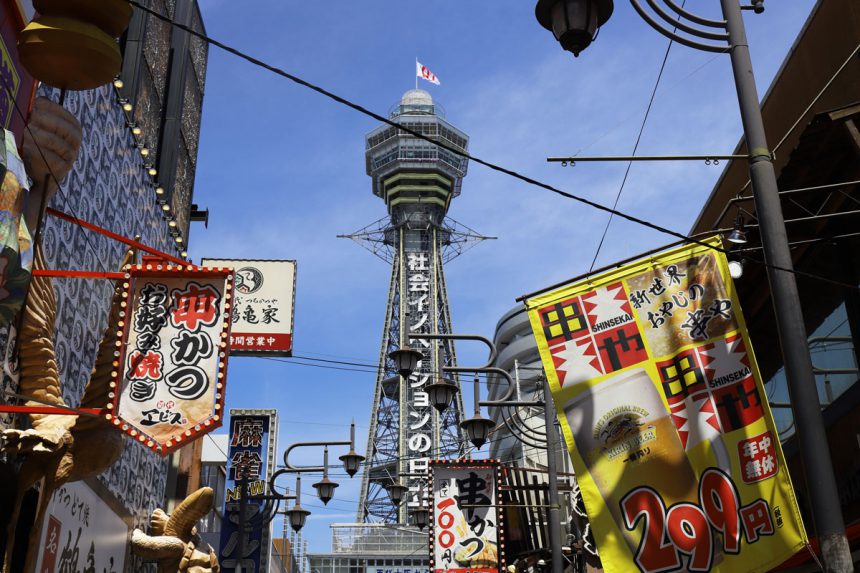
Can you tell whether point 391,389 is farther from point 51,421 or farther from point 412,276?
point 51,421

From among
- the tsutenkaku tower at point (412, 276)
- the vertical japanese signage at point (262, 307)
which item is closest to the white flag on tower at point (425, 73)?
the tsutenkaku tower at point (412, 276)

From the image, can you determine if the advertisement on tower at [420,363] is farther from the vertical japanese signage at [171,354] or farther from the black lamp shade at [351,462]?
the vertical japanese signage at [171,354]

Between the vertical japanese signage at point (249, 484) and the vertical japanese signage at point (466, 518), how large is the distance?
28.2ft

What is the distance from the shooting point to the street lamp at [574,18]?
838 cm

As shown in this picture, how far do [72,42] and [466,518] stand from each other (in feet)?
52.1

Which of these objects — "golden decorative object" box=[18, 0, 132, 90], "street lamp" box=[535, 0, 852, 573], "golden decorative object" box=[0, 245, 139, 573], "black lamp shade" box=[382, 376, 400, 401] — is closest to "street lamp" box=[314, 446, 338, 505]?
"golden decorative object" box=[0, 245, 139, 573]

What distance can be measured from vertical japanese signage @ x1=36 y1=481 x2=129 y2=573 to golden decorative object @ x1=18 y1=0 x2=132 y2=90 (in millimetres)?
5793

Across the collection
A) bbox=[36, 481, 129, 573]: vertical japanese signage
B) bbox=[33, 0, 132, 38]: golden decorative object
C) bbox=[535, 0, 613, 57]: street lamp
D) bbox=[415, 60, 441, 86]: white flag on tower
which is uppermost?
bbox=[415, 60, 441, 86]: white flag on tower

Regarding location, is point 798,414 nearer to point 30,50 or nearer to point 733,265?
point 733,265

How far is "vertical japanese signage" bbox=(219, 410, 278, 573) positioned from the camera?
29.9m

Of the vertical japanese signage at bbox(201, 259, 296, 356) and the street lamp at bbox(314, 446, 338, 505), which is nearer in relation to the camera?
the street lamp at bbox(314, 446, 338, 505)

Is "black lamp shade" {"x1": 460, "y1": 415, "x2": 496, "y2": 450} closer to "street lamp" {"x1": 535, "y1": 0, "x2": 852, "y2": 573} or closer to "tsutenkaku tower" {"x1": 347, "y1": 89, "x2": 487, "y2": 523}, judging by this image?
"street lamp" {"x1": 535, "y1": 0, "x2": 852, "y2": 573}

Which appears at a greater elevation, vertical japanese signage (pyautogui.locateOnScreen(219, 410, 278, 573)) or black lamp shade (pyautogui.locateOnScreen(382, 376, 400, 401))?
black lamp shade (pyautogui.locateOnScreen(382, 376, 400, 401))

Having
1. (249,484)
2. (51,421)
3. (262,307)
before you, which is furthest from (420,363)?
(51,421)
